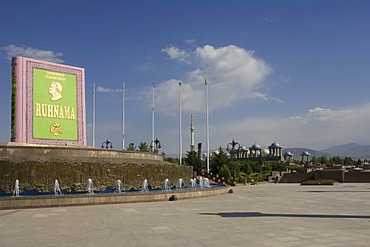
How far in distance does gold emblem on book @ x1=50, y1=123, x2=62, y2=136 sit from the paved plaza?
16.0m

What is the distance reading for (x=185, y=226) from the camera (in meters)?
13.3

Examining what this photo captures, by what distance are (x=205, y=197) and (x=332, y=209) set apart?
9166 millimetres

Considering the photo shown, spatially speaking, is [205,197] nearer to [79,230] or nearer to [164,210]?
[164,210]

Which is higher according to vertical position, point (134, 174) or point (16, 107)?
point (16, 107)

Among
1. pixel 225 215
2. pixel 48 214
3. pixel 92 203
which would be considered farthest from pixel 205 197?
pixel 48 214

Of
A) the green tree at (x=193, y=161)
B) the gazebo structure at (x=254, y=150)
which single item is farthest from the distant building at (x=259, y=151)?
the green tree at (x=193, y=161)

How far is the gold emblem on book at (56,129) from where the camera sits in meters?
34.0

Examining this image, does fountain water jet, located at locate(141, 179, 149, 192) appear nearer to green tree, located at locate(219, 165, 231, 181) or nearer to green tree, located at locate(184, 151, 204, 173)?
green tree, located at locate(219, 165, 231, 181)

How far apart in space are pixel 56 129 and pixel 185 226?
23.7 meters

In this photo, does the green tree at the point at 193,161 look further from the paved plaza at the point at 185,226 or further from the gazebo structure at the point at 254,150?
the gazebo structure at the point at 254,150

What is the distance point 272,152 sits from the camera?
136m

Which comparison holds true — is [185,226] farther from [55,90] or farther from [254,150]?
[254,150]

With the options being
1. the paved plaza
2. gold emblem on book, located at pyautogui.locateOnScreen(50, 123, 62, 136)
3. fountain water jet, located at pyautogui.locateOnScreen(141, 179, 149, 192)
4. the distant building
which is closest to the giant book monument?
gold emblem on book, located at pyautogui.locateOnScreen(50, 123, 62, 136)

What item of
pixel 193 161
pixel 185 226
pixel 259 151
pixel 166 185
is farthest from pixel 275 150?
pixel 185 226
